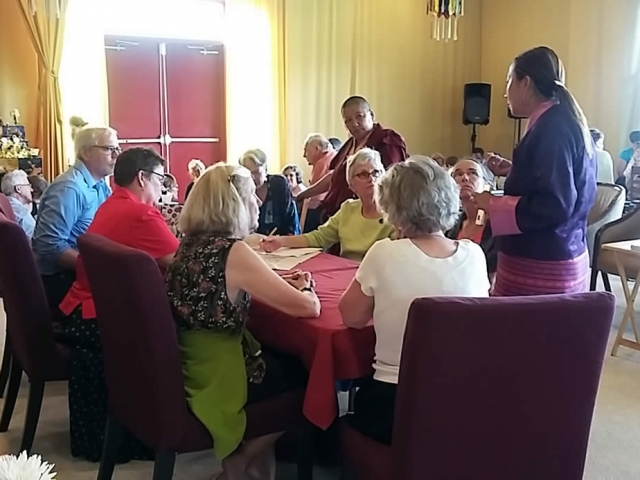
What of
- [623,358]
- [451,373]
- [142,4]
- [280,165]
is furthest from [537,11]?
[451,373]

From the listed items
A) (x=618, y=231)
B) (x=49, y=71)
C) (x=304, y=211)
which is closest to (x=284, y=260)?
(x=304, y=211)

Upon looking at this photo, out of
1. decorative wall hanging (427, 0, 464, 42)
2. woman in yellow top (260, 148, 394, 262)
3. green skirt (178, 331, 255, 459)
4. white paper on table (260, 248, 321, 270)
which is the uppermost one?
decorative wall hanging (427, 0, 464, 42)

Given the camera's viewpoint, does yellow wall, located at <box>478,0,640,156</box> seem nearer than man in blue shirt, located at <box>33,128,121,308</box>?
No

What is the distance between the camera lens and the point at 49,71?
6461 millimetres

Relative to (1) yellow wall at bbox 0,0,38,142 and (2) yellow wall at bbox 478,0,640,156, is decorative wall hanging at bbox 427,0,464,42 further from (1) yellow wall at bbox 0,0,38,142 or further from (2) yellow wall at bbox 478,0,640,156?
(1) yellow wall at bbox 0,0,38,142

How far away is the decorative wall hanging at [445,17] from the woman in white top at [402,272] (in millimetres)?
6131

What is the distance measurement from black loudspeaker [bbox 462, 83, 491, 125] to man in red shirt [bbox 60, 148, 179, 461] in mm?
6361

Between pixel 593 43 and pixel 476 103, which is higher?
pixel 593 43

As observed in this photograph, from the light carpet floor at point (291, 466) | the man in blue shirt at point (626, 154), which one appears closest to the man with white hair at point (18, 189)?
the light carpet floor at point (291, 466)

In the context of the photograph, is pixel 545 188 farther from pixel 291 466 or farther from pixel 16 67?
pixel 16 67

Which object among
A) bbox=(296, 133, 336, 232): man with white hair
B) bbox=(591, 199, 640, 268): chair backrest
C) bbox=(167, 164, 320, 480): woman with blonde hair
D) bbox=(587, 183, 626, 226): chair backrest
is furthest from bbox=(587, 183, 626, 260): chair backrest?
bbox=(167, 164, 320, 480): woman with blonde hair

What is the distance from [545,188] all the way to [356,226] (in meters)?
1.02

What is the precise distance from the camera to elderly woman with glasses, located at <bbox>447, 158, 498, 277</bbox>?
3.00 metres

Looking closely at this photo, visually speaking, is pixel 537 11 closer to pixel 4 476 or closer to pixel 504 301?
pixel 504 301
